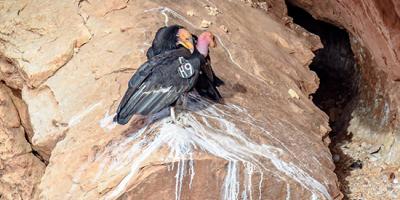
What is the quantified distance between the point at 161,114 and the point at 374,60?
2959 millimetres

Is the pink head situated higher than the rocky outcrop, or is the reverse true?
the pink head

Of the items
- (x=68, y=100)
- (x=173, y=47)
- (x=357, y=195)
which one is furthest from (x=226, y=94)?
(x=357, y=195)

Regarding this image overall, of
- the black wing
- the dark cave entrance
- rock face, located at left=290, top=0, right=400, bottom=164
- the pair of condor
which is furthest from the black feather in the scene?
the dark cave entrance

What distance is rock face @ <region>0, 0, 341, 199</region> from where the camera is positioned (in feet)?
16.4

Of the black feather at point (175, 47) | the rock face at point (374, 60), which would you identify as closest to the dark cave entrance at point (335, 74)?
the rock face at point (374, 60)

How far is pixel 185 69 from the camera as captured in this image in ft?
16.5

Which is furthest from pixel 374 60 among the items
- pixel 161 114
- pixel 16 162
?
pixel 16 162

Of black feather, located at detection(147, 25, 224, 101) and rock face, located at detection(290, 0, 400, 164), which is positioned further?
rock face, located at detection(290, 0, 400, 164)

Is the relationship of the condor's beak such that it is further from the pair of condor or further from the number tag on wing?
the number tag on wing

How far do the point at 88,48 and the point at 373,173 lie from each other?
2.96 m

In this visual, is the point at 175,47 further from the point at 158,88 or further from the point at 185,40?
the point at 158,88

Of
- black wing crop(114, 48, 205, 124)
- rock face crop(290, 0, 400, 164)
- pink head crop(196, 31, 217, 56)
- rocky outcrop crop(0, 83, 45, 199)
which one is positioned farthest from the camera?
rocky outcrop crop(0, 83, 45, 199)

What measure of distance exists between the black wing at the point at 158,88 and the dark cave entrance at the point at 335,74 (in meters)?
3.48

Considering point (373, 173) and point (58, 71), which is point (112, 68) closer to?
point (58, 71)
